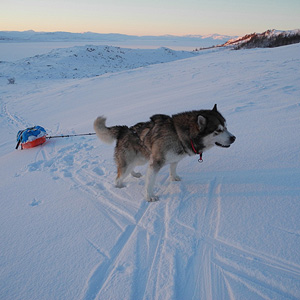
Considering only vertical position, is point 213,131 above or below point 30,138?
above

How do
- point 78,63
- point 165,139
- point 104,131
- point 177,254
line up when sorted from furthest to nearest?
point 78,63 → point 104,131 → point 165,139 → point 177,254

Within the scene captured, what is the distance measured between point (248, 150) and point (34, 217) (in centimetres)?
391

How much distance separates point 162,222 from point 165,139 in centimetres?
118

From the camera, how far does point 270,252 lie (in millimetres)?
2189

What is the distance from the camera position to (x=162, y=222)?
9.20ft

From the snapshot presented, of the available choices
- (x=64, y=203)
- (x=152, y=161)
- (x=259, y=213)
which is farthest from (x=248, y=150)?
(x=64, y=203)

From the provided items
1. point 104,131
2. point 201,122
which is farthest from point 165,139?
point 104,131

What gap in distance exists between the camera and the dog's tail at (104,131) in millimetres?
3607

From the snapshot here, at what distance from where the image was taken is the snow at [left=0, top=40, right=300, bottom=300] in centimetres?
202

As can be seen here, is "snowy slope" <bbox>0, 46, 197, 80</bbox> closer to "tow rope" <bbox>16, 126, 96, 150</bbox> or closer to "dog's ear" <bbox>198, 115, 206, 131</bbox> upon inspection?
"tow rope" <bbox>16, 126, 96, 150</bbox>

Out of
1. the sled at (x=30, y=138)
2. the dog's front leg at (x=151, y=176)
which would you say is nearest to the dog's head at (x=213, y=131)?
the dog's front leg at (x=151, y=176)

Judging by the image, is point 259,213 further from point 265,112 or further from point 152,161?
point 265,112

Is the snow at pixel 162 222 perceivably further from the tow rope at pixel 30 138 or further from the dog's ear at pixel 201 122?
the dog's ear at pixel 201 122

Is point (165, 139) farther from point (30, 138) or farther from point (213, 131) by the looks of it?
point (30, 138)
